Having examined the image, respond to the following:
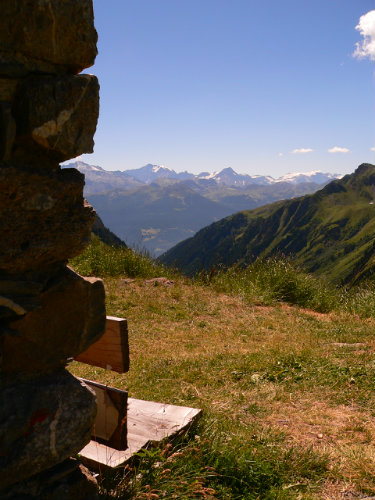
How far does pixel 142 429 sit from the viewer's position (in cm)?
368

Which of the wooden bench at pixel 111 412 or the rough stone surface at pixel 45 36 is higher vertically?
the rough stone surface at pixel 45 36

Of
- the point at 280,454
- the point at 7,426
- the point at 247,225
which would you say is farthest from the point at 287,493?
the point at 247,225

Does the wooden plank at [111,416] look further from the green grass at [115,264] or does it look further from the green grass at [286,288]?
the green grass at [115,264]

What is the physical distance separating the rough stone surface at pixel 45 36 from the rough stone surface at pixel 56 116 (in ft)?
0.28

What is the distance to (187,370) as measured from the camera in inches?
237

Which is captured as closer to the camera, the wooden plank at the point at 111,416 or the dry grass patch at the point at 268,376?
the wooden plank at the point at 111,416

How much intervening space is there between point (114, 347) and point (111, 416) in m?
0.51

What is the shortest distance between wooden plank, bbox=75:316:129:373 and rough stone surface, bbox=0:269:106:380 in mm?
464

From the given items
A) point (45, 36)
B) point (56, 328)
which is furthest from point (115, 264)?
point (45, 36)

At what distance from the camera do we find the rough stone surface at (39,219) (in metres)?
2.06

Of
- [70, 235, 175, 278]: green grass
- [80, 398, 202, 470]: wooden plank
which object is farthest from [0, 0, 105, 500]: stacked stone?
[70, 235, 175, 278]: green grass

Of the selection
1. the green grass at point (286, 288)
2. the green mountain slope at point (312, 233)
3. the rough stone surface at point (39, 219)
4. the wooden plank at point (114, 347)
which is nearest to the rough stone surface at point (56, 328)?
the rough stone surface at point (39, 219)

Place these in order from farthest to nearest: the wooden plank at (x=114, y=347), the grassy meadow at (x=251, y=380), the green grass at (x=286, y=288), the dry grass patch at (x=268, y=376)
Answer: the green grass at (x=286, y=288) < the dry grass patch at (x=268, y=376) < the grassy meadow at (x=251, y=380) < the wooden plank at (x=114, y=347)

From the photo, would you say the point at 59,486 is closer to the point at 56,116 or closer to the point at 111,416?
the point at 111,416
